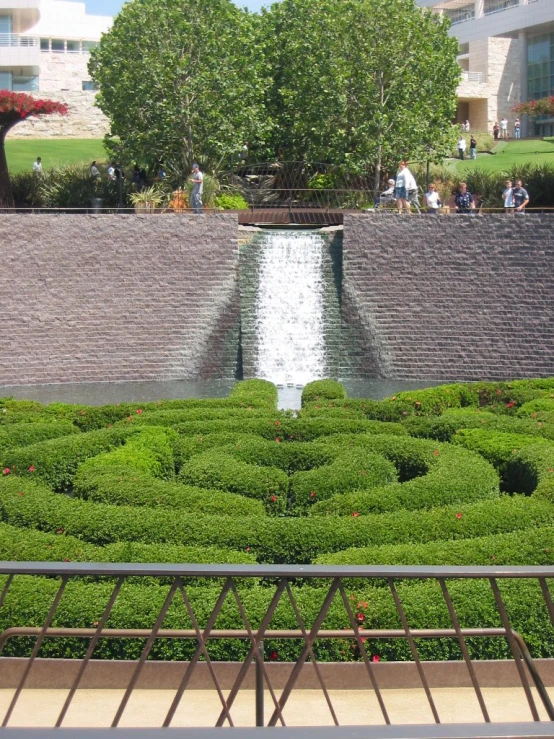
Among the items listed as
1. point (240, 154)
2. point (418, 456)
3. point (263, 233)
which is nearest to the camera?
point (418, 456)

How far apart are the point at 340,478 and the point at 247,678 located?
4.11m

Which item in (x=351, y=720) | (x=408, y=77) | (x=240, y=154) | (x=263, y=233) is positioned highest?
(x=408, y=77)

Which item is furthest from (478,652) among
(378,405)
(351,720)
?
(378,405)

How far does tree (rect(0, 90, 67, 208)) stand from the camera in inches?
1037

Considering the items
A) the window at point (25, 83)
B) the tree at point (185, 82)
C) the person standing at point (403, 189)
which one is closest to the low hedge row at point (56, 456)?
the person standing at point (403, 189)

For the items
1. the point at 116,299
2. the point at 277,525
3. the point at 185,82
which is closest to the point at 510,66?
the point at 185,82

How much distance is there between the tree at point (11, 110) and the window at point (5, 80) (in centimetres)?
2731

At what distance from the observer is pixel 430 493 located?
11094 mm

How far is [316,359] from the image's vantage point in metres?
23.0

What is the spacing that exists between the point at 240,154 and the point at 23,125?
21.2 m

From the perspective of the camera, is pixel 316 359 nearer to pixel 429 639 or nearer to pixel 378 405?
pixel 378 405

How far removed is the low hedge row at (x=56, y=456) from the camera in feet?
41.2

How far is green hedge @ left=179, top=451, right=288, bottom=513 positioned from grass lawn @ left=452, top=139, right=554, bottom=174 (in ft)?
91.2

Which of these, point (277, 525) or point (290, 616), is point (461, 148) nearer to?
point (277, 525)
